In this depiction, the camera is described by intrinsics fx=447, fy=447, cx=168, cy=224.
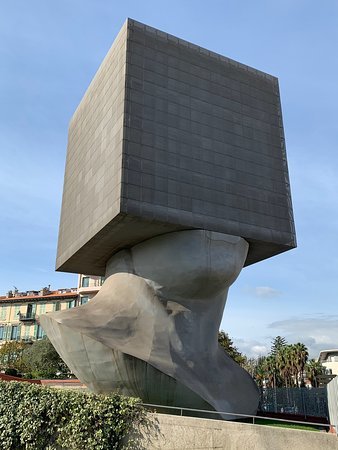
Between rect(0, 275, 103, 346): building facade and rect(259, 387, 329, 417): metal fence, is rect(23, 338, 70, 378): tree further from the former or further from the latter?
rect(259, 387, 329, 417): metal fence

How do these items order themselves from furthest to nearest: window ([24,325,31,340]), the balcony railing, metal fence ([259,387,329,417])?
the balcony railing, window ([24,325,31,340]), metal fence ([259,387,329,417])

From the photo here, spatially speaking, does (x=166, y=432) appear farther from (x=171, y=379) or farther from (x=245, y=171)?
(x=245, y=171)

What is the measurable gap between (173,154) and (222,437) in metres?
12.1

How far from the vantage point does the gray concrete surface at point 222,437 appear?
11945 mm

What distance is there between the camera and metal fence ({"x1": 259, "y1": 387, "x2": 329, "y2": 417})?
90.8ft

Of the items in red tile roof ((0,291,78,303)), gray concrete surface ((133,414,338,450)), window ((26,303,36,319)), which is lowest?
gray concrete surface ((133,414,338,450))

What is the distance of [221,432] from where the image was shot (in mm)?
12500

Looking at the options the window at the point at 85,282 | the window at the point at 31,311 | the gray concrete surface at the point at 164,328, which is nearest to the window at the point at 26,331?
the window at the point at 31,311

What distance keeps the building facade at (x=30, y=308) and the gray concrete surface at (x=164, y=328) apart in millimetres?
42074

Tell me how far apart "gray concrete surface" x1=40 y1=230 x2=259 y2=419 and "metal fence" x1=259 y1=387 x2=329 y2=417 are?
958 centimetres

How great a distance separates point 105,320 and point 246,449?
25.5ft

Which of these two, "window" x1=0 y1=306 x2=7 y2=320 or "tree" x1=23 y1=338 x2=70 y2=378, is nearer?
"tree" x1=23 y1=338 x2=70 y2=378

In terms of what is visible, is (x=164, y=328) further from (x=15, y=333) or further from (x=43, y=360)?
(x=15, y=333)

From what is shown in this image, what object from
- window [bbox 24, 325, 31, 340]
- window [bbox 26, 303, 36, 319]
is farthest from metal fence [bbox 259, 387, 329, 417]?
window [bbox 26, 303, 36, 319]
